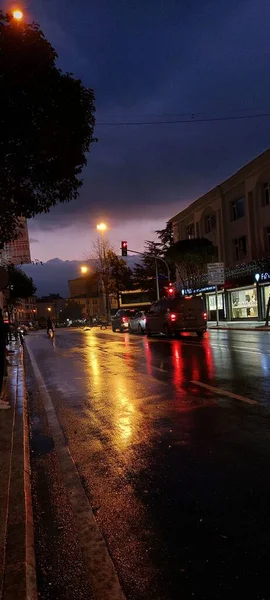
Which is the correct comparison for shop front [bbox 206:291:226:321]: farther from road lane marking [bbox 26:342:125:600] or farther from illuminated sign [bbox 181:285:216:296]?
road lane marking [bbox 26:342:125:600]

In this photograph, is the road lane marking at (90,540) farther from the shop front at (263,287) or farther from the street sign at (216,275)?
the shop front at (263,287)

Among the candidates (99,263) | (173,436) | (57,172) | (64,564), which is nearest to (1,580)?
(64,564)

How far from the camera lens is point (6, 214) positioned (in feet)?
29.7

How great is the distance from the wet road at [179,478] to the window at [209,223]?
3677 centimetres

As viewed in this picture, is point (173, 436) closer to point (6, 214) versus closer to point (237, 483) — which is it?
point (237, 483)

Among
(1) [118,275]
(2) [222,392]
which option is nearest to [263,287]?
(2) [222,392]

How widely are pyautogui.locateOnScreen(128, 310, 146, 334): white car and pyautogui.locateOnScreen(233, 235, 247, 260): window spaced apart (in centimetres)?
1248

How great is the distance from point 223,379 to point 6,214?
528cm

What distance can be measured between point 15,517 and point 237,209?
39.6 meters

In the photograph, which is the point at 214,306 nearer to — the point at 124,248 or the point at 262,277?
the point at 262,277

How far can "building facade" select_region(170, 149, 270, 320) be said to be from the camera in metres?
34.8

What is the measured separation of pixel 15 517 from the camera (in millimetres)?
3715

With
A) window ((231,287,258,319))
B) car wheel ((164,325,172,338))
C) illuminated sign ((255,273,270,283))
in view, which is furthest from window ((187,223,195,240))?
car wheel ((164,325,172,338))

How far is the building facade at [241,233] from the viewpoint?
34812 mm
